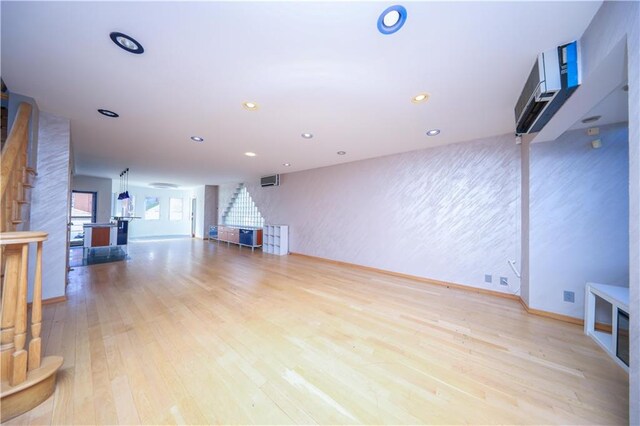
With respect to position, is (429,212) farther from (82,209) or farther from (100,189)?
(82,209)

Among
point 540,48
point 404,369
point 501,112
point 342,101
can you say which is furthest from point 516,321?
point 342,101

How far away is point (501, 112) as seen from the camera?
2.61 meters

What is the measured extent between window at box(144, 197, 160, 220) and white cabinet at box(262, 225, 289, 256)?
24.3 feet

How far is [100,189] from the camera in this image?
8125 mm

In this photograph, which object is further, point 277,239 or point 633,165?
point 277,239

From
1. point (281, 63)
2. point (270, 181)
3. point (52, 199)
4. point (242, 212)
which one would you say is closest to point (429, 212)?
point (281, 63)

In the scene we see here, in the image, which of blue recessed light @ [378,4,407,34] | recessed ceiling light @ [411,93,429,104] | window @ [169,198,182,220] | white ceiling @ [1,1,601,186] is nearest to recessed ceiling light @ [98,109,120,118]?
white ceiling @ [1,1,601,186]

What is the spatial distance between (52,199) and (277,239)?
4.59 metres

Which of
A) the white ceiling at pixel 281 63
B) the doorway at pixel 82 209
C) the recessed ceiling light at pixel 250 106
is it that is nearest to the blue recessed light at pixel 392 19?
the white ceiling at pixel 281 63

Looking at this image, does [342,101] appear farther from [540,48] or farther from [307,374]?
[307,374]

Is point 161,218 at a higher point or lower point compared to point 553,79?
lower

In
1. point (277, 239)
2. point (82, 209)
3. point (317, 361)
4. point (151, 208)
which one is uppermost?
point (151, 208)

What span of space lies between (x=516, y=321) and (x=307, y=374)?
8.59 ft

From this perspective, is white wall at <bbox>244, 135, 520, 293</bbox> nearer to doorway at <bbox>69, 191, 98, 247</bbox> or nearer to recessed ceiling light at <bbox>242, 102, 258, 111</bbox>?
recessed ceiling light at <bbox>242, 102, 258, 111</bbox>
